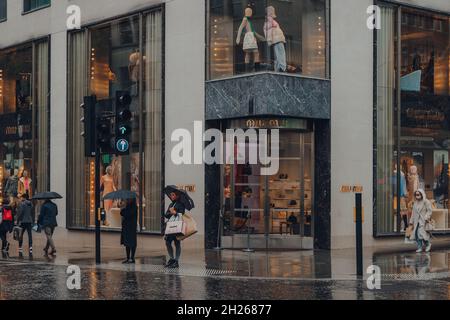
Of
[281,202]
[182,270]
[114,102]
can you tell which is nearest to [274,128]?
[281,202]

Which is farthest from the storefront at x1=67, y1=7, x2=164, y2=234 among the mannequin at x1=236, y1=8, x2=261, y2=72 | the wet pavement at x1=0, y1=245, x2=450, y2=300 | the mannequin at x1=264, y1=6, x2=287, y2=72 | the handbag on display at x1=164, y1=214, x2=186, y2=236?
the handbag on display at x1=164, y1=214, x2=186, y2=236

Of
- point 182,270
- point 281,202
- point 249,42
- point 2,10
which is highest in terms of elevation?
point 2,10

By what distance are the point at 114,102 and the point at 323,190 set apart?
22.9ft

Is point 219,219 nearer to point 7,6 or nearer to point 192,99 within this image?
point 192,99

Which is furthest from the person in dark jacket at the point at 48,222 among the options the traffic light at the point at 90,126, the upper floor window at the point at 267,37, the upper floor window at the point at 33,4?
the upper floor window at the point at 33,4

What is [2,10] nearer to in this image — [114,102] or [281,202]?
[114,102]

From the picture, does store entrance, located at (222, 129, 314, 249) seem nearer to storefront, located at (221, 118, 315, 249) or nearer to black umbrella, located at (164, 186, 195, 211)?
storefront, located at (221, 118, 315, 249)

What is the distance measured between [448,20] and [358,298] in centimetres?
1526

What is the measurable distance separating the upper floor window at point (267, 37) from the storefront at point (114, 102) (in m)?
2.32

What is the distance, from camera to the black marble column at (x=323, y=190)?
22562 millimetres

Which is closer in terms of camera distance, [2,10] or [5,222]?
[5,222]

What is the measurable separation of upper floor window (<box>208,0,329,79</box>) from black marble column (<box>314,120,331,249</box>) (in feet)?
6.17

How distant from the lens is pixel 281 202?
75.3ft
